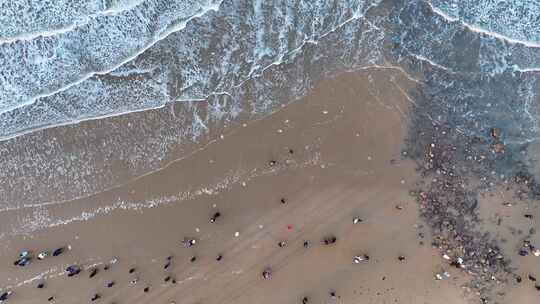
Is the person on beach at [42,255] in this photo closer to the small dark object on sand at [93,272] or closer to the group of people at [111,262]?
the group of people at [111,262]

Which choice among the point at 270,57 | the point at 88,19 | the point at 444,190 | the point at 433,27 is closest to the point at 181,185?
the point at 270,57

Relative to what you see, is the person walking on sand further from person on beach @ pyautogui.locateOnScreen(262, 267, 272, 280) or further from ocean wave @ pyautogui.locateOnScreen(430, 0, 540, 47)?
ocean wave @ pyautogui.locateOnScreen(430, 0, 540, 47)

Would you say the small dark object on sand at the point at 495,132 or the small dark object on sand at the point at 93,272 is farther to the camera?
the small dark object on sand at the point at 93,272

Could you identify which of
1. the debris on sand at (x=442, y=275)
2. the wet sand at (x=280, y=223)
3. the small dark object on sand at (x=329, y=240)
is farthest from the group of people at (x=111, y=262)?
the debris on sand at (x=442, y=275)

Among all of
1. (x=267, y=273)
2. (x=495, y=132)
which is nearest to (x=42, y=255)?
(x=267, y=273)

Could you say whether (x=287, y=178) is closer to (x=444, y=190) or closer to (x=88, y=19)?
(x=444, y=190)

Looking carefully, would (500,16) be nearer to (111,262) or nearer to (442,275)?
(442,275)

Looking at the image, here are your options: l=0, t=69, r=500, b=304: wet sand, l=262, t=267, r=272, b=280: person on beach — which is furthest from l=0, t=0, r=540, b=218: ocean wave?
l=262, t=267, r=272, b=280: person on beach

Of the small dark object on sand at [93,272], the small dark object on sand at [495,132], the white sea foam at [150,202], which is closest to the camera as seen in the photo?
the small dark object on sand at [495,132]
